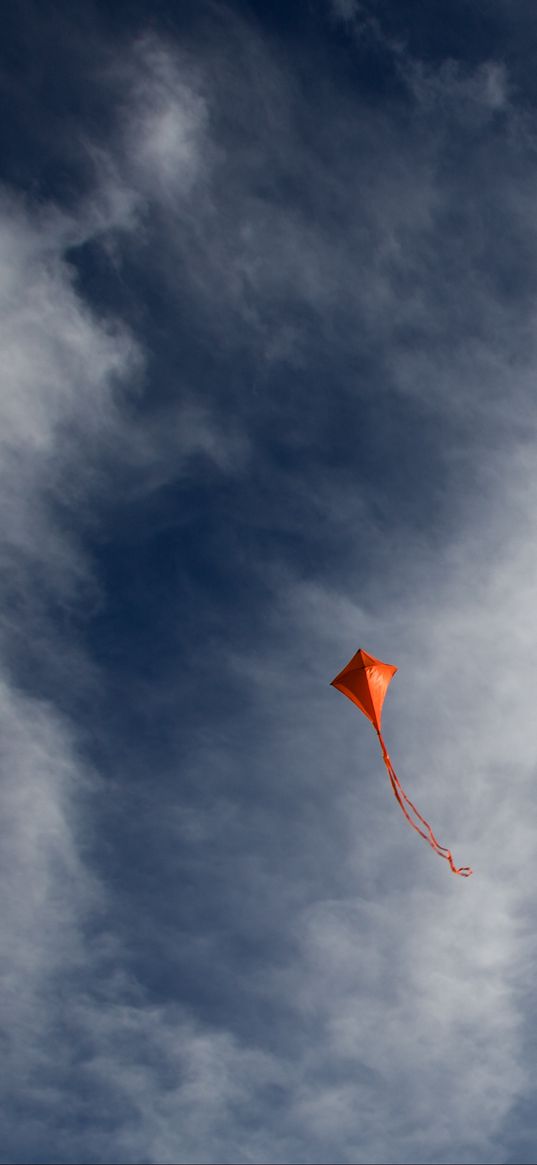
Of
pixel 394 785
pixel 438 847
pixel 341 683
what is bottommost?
pixel 438 847

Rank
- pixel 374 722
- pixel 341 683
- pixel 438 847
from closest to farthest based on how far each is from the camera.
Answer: pixel 438 847, pixel 374 722, pixel 341 683

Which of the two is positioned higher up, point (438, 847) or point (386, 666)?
point (386, 666)

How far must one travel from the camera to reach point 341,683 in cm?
3250

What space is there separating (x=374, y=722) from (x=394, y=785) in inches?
114

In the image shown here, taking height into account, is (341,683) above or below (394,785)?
above

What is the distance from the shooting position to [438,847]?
2762cm

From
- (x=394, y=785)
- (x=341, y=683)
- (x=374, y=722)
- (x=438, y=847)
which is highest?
(x=341, y=683)

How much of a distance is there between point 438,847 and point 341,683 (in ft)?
24.4

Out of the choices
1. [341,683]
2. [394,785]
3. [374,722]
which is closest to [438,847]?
[394,785]

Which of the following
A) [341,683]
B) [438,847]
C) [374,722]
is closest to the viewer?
[438,847]

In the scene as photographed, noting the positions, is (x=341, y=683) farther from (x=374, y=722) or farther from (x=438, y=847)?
(x=438, y=847)

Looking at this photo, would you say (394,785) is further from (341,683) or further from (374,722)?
(341,683)

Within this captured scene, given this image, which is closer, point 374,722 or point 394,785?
point 394,785

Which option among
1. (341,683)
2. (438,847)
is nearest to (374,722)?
(341,683)
